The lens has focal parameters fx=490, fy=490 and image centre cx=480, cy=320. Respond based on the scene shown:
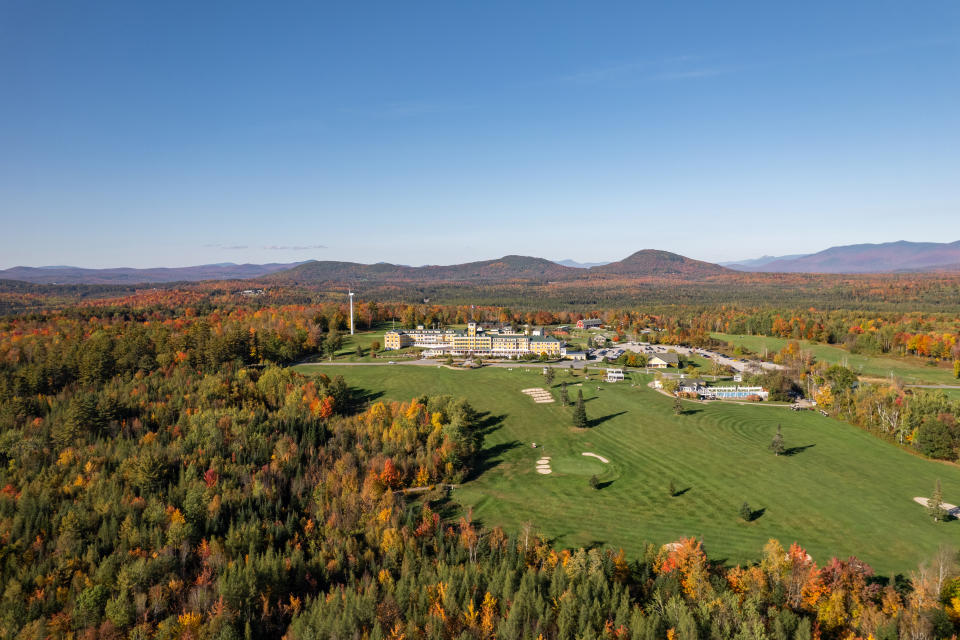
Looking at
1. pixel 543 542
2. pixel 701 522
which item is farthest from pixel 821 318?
pixel 543 542

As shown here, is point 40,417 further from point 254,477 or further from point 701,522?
point 701,522

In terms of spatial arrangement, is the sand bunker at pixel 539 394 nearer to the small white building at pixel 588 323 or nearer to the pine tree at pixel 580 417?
the pine tree at pixel 580 417

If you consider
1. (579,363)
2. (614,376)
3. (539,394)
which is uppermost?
(614,376)

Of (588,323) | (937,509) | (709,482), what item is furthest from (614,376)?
(588,323)

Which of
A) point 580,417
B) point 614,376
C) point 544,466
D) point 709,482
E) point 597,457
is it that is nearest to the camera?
point 709,482

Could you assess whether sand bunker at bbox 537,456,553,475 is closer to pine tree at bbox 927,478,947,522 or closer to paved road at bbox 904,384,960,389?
pine tree at bbox 927,478,947,522

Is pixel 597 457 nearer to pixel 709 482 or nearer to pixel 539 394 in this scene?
pixel 709 482
